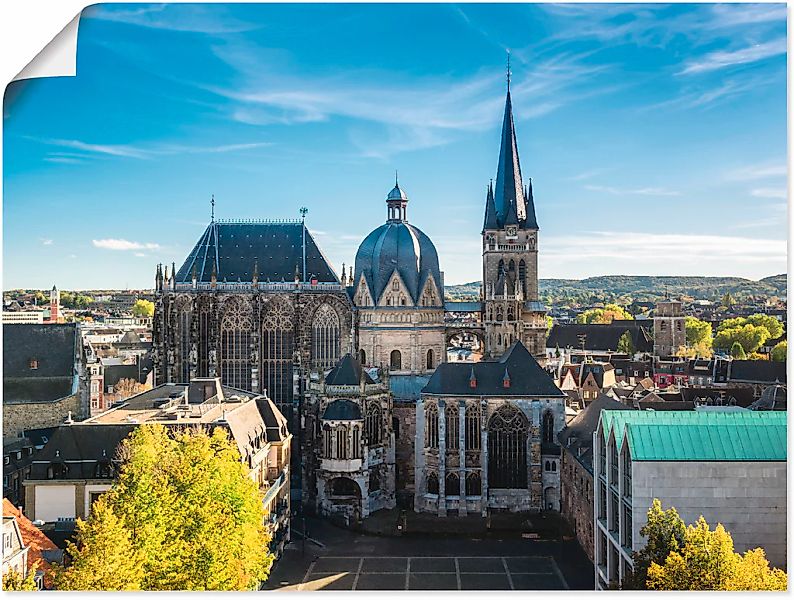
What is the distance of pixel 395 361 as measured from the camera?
39031 millimetres

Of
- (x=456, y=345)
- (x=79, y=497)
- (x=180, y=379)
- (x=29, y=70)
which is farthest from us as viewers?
(x=456, y=345)

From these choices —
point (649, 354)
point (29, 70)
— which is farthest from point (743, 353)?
point (29, 70)

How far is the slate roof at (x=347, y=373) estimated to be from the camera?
34812 mm

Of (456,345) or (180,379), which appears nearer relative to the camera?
(180,379)

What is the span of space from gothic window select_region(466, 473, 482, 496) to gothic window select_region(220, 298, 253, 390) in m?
10.4

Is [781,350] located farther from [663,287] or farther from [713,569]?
[713,569]

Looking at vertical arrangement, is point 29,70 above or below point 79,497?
above

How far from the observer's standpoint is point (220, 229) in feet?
132

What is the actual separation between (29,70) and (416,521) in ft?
68.7

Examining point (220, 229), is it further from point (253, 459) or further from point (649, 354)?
point (649, 354)

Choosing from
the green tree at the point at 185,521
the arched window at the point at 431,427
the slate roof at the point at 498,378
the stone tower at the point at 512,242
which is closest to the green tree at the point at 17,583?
the green tree at the point at 185,521

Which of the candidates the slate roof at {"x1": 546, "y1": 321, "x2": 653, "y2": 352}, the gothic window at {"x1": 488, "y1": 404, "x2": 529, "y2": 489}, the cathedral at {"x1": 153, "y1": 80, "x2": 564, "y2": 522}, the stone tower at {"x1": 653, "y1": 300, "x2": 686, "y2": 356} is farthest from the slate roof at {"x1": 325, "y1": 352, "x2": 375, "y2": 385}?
the slate roof at {"x1": 546, "y1": 321, "x2": 653, "y2": 352}

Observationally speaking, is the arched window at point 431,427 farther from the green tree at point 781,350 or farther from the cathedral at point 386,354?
the green tree at point 781,350

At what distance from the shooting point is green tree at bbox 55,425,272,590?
55.3 feet
